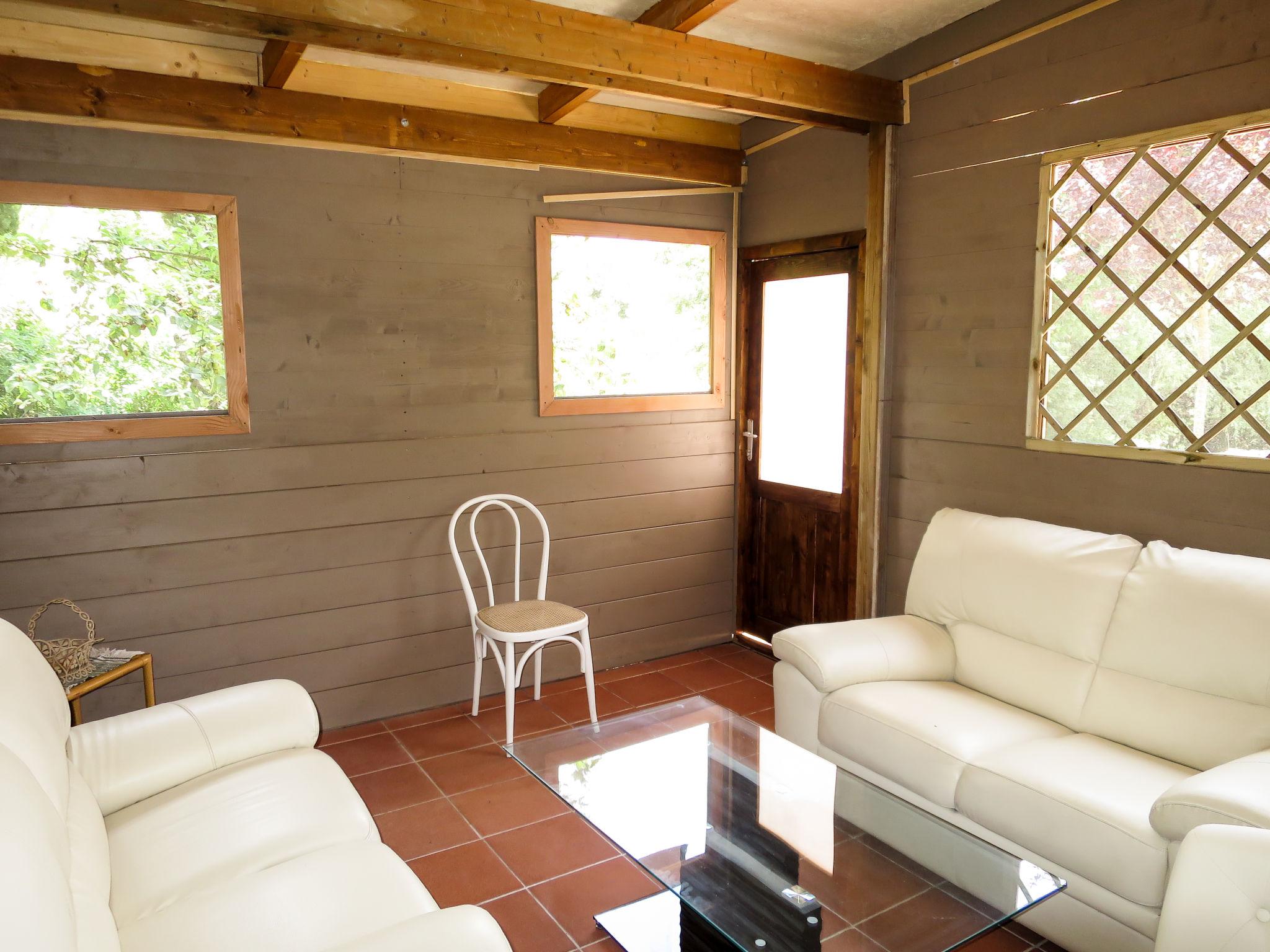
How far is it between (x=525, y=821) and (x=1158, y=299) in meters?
2.46

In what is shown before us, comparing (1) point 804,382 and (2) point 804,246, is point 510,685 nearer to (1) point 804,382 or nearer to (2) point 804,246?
(1) point 804,382

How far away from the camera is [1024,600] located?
2.55 m

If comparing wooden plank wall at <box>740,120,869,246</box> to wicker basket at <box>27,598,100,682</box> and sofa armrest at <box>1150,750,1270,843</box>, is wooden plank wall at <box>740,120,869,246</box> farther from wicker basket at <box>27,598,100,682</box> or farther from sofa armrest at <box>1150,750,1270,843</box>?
wicker basket at <box>27,598,100,682</box>

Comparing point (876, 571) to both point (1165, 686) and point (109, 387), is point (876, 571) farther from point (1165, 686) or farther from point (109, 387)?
point (109, 387)

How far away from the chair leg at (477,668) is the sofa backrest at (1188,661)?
211 cm

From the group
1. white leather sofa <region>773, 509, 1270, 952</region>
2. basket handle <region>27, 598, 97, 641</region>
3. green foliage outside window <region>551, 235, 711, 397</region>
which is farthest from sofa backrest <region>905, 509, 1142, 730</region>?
basket handle <region>27, 598, 97, 641</region>

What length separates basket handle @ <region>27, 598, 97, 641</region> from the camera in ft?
8.74

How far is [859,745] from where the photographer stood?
8.12 feet

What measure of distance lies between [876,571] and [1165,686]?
4.34 ft

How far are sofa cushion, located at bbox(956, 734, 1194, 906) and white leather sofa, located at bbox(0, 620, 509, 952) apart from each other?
1284mm

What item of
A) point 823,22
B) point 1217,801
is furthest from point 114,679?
Result: point 823,22

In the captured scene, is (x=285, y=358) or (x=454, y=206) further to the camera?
(x=454, y=206)

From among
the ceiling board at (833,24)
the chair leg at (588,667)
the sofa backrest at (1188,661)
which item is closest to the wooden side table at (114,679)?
the chair leg at (588,667)

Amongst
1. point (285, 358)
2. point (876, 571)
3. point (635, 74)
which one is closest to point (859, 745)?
point (876, 571)
